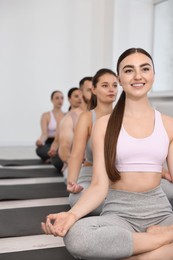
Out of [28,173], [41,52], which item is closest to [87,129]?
[28,173]

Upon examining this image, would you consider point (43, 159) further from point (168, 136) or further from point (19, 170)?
point (168, 136)

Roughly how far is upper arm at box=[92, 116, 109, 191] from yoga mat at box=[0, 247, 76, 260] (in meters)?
0.40

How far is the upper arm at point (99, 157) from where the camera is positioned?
134 centimetres

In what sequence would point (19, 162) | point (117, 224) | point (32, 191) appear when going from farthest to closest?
1. point (19, 162)
2. point (32, 191)
3. point (117, 224)

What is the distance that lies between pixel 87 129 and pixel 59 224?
98 cm

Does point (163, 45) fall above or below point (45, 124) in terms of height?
above

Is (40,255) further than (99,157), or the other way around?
(40,255)

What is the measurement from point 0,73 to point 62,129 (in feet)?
9.33

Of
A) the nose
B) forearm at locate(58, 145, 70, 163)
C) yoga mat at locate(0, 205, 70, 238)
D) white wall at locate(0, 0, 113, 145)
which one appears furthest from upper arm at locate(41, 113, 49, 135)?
the nose

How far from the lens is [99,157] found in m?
1.36

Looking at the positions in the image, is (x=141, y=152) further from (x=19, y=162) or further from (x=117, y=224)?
(x=19, y=162)

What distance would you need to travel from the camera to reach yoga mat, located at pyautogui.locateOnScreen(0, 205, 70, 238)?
180cm

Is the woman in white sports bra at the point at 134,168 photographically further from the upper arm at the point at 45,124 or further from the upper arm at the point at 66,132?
the upper arm at the point at 45,124

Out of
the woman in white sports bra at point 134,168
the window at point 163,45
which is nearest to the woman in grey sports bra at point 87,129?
the woman in white sports bra at point 134,168
